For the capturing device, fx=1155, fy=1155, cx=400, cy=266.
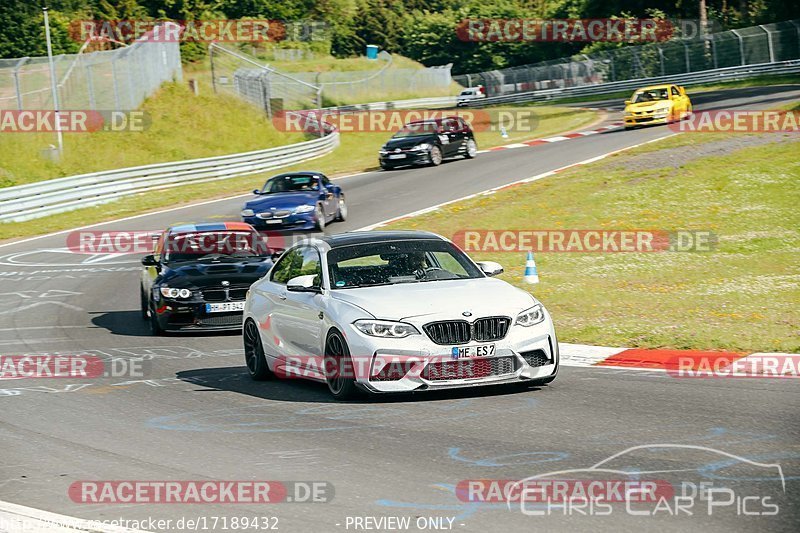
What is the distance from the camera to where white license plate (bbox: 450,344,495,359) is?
31.6 ft

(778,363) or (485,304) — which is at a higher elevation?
(485,304)

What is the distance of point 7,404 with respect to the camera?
10.9 metres

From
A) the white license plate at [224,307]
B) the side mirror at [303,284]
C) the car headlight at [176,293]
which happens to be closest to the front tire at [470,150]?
the white license plate at [224,307]

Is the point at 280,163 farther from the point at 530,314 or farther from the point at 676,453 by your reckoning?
the point at 676,453

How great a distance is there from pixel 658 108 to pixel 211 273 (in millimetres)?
29890

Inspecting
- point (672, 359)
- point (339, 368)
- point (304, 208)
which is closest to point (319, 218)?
point (304, 208)

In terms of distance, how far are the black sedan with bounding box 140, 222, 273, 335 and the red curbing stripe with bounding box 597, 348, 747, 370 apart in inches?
226

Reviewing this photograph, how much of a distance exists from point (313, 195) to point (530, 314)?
56.9ft

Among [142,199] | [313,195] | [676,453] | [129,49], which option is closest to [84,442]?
[676,453]

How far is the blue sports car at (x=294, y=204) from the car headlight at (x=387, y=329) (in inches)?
661

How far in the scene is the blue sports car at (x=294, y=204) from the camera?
1039 inches

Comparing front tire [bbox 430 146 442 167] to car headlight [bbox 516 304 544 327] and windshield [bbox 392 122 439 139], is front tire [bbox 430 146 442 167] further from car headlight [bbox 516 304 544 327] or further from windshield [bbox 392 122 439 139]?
car headlight [bbox 516 304 544 327]

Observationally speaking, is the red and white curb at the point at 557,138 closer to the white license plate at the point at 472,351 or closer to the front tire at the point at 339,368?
the front tire at the point at 339,368

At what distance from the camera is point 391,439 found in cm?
843
